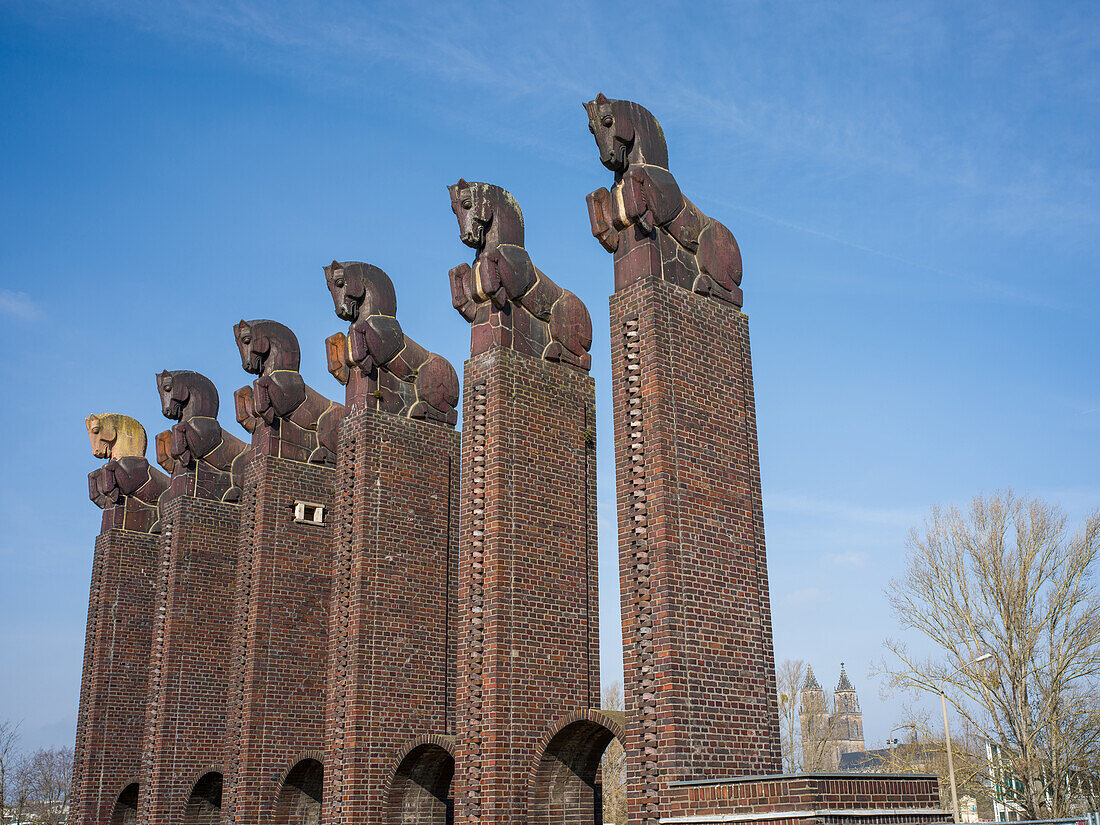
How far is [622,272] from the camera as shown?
14.5 metres

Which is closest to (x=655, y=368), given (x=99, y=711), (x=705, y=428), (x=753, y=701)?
(x=705, y=428)

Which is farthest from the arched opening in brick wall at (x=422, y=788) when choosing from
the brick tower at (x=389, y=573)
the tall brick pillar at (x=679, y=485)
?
the tall brick pillar at (x=679, y=485)

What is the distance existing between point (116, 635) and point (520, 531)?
1562 cm

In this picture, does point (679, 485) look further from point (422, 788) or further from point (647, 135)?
point (422, 788)

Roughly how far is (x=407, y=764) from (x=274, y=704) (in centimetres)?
409

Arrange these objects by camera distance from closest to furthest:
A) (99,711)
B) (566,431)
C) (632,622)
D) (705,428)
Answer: (632,622), (705,428), (566,431), (99,711)

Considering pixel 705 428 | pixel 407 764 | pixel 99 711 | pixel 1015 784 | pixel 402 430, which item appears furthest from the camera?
pixel 1015 784

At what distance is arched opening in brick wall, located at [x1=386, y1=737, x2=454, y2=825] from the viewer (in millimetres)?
17594

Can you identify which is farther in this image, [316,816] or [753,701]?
[316,816]

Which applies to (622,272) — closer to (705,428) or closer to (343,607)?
(705,428)

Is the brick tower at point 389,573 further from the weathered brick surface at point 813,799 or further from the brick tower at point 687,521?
the weathered brick surface at point 813,799

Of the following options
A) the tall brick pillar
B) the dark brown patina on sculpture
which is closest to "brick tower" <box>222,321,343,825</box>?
the tall brick pillar

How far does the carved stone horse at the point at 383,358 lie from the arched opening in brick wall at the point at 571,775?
7.12m

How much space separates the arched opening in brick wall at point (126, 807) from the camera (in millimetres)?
25469
